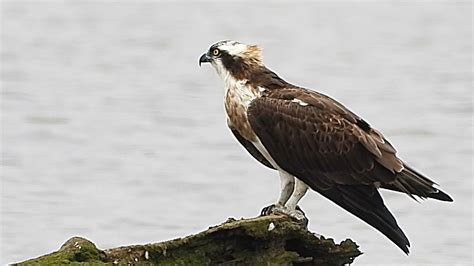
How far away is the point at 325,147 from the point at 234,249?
175 centimetres

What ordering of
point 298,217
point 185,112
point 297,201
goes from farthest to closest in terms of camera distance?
point 185,112 → point 297,201 → point 298,217

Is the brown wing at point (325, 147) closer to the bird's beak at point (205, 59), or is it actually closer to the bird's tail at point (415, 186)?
the bird's tail at point (415, 186)

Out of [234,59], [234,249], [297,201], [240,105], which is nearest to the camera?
[234,249]

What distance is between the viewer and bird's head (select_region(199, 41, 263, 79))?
11.7 meters

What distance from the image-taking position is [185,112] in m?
24.7

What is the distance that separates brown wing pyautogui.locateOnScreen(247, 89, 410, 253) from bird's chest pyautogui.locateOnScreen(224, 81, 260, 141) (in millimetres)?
71

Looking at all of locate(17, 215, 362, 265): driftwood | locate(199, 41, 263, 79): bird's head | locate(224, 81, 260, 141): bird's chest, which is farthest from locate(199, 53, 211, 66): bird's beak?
locate(17, 215, 362, 265): driftwood

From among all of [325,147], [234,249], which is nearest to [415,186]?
[325,147]

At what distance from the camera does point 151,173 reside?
20.1 metres

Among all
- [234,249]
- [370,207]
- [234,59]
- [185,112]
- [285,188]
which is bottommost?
[234,249]

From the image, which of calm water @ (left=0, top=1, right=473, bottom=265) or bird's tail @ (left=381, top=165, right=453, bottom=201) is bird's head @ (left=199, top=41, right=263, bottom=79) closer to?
bird's tail @ (left=381, top=165, right=453, bottom=201)

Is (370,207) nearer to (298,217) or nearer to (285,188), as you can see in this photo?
(298,217)

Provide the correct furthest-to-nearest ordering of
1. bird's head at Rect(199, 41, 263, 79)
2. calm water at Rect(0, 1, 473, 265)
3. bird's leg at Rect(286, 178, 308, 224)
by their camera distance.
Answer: calm water at Rect(0, 1, 473, 265)
bird's head at Rect(199, 41, 263, 79)
bird's leg at Rect(286, 178, 308, 224)

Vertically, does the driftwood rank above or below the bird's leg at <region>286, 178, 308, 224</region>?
below
